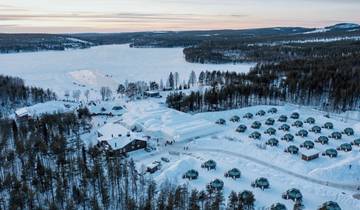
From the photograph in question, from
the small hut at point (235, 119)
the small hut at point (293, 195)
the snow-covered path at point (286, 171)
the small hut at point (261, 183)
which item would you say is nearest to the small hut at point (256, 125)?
the small hut at point (235, 119)

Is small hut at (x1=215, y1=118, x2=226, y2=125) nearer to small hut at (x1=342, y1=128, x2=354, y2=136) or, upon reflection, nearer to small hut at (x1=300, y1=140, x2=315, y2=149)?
small hut at (x1=300, y1=140, x2=315, y2=149)

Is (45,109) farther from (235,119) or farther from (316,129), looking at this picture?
(316,129)

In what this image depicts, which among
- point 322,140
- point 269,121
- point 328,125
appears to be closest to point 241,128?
point 269,121

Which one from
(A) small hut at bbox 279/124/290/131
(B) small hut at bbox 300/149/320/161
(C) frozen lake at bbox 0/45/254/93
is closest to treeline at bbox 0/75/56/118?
(C) frozen lake at bbox 0/45/254/93

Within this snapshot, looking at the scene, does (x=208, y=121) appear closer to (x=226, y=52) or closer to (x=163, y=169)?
(x=163, y=169)

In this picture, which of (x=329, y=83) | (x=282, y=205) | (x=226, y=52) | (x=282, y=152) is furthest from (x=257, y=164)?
(x=226, y=52)

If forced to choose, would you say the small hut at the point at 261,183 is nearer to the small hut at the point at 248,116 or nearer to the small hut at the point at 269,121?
the small hut at the point at 269,121
